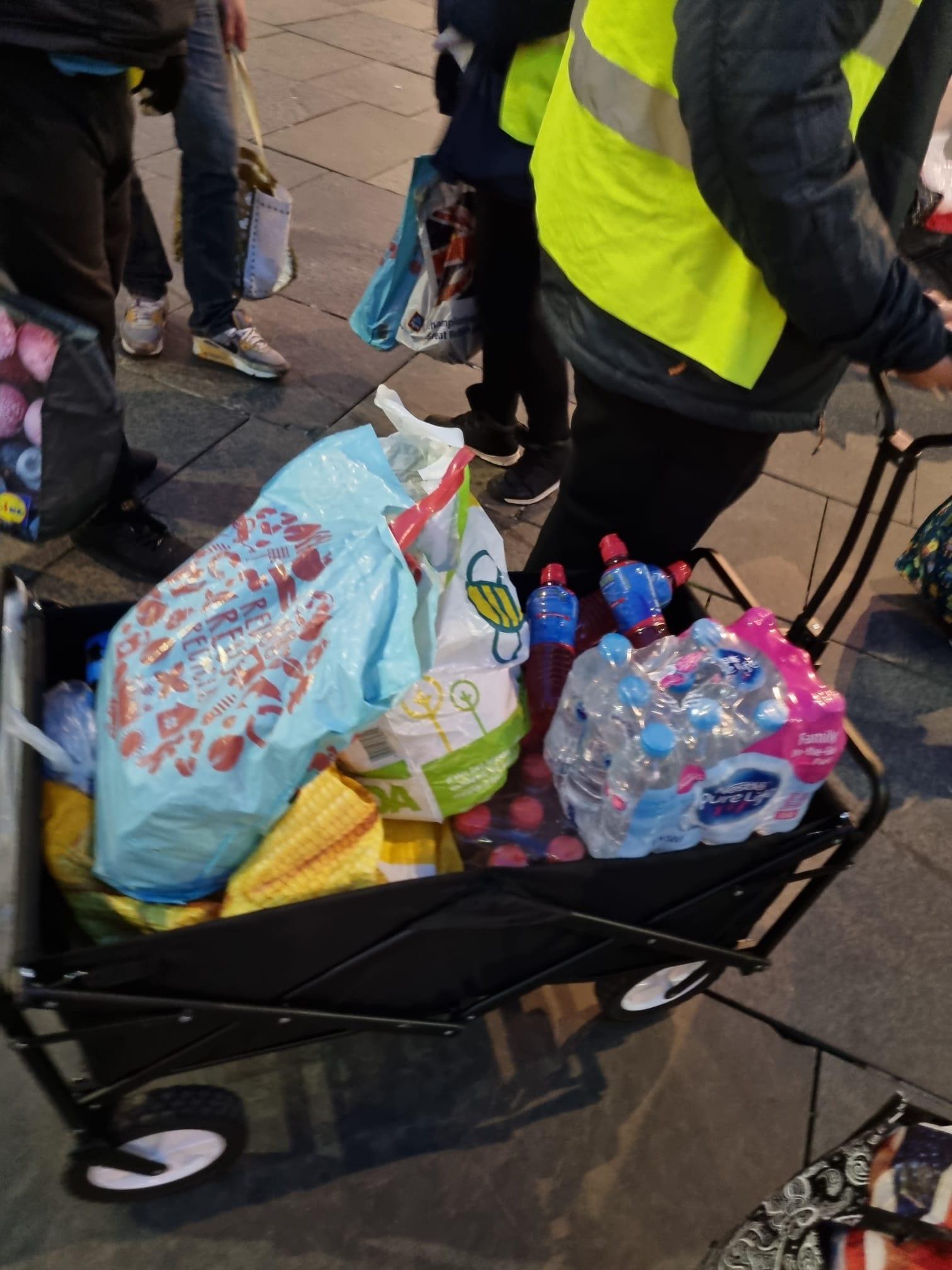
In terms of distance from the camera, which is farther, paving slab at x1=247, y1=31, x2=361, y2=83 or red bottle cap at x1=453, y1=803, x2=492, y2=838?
paving slab at x1=247, y1=31, x2=361, y2=83

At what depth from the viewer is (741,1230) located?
117 cm

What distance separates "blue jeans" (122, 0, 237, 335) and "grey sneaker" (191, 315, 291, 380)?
29 millimetres

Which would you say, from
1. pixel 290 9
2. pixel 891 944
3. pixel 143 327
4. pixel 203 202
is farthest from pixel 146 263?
pixel 290 9

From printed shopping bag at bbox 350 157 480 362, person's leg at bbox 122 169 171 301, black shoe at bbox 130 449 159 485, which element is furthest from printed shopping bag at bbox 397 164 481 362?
person's leg at bbox 122 169 171 301

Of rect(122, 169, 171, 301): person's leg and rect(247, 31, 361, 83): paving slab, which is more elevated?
rect(247, 31, 361, 83): paving slab

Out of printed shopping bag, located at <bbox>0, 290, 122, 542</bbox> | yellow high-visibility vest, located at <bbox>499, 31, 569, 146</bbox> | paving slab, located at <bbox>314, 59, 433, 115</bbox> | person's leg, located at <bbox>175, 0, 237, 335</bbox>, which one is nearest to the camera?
printed shopping bag, located at <bbox>0, 290, 122, 542</bbox>

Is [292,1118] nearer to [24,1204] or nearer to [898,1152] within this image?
[24,1204]

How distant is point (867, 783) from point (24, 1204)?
201 centimetres

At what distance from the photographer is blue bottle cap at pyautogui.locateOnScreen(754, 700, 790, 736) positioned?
1.07m

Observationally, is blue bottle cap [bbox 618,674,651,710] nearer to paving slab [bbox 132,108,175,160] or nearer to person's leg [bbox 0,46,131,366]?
person's leg [bbox 0,46,131,366]

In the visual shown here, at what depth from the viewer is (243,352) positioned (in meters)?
2.84

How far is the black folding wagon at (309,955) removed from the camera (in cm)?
97

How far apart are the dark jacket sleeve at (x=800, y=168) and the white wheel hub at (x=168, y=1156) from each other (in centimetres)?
139

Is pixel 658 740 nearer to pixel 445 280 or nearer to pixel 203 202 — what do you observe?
pixel 445 280
